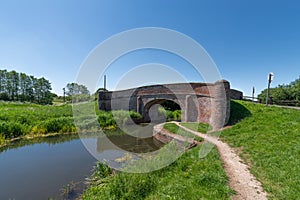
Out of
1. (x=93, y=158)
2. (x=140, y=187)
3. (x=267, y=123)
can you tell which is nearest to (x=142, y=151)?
(x=93, y=158)

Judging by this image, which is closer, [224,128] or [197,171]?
[197,171]

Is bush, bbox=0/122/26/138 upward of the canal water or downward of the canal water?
upward

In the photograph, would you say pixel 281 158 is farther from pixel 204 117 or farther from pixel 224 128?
pixel 204 117

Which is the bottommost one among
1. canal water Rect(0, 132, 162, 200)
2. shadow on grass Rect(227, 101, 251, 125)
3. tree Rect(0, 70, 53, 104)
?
canal water Rect(0, 132, 162, 200)

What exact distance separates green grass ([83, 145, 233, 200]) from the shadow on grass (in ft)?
17.8

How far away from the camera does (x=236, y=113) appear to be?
11.0 meters

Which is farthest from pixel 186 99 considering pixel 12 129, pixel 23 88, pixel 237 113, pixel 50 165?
pixel 23 88

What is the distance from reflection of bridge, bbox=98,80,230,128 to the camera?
34.1ft

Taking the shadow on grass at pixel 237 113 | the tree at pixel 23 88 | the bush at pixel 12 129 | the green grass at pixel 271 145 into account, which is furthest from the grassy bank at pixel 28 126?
the tree at pixel 23 88

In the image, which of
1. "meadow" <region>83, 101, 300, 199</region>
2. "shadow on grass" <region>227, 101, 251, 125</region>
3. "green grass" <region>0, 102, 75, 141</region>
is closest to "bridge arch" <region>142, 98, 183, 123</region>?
"shadow on grass" <region>227, 101, 251, 125</region>

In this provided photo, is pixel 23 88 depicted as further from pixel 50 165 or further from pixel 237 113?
pixel 237 113

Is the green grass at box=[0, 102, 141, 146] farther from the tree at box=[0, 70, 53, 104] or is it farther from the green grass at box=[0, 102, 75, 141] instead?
the tree at box=[0, 70, 53, 104]

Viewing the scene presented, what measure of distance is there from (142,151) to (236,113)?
6723mm

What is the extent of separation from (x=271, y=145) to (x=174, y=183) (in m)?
4.05
